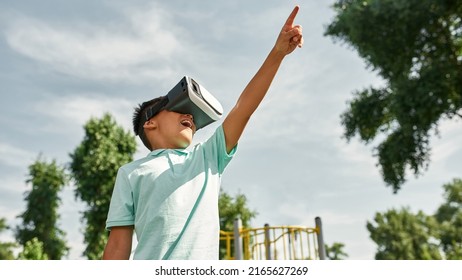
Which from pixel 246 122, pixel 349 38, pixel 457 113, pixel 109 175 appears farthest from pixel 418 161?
pixel 246 122

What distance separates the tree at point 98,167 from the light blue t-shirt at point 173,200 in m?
21.1

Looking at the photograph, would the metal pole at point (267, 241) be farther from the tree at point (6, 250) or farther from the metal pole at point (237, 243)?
the tree at point (6, 250)

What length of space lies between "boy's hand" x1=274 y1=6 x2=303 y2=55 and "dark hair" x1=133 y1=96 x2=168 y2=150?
568 millimetres

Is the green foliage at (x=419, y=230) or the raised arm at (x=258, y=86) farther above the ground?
the green foliage at (x=419, y=230)

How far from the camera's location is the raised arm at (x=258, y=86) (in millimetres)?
2035

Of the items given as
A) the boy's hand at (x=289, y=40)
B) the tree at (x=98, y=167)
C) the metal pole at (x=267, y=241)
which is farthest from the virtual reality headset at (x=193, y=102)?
the tree at (x=98, y=167)

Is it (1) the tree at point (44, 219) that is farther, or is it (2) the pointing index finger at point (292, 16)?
(1) the tree at point (44, 219)

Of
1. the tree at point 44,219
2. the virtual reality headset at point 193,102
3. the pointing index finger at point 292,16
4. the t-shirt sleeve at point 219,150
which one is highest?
the tree at point 44,219

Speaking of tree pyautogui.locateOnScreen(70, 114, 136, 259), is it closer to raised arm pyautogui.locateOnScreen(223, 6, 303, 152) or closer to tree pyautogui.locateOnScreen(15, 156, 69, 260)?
tree pyautogui.locateOnScreen(15, 156, 69, 260)

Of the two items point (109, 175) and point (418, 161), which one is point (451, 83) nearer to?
point (418, 161)

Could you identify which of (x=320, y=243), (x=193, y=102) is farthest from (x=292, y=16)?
(x=320, y=243)

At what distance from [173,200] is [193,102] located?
498 millimetres

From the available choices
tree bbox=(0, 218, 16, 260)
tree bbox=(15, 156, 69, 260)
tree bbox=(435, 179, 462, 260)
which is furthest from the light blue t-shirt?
tree bbox=(435, 179, 462, 260)

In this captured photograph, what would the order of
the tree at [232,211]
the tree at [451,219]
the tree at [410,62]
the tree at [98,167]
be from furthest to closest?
the tree at [451,219] → the tree at [232,211] → the tree at [98,167] → the tree at [410,62]
